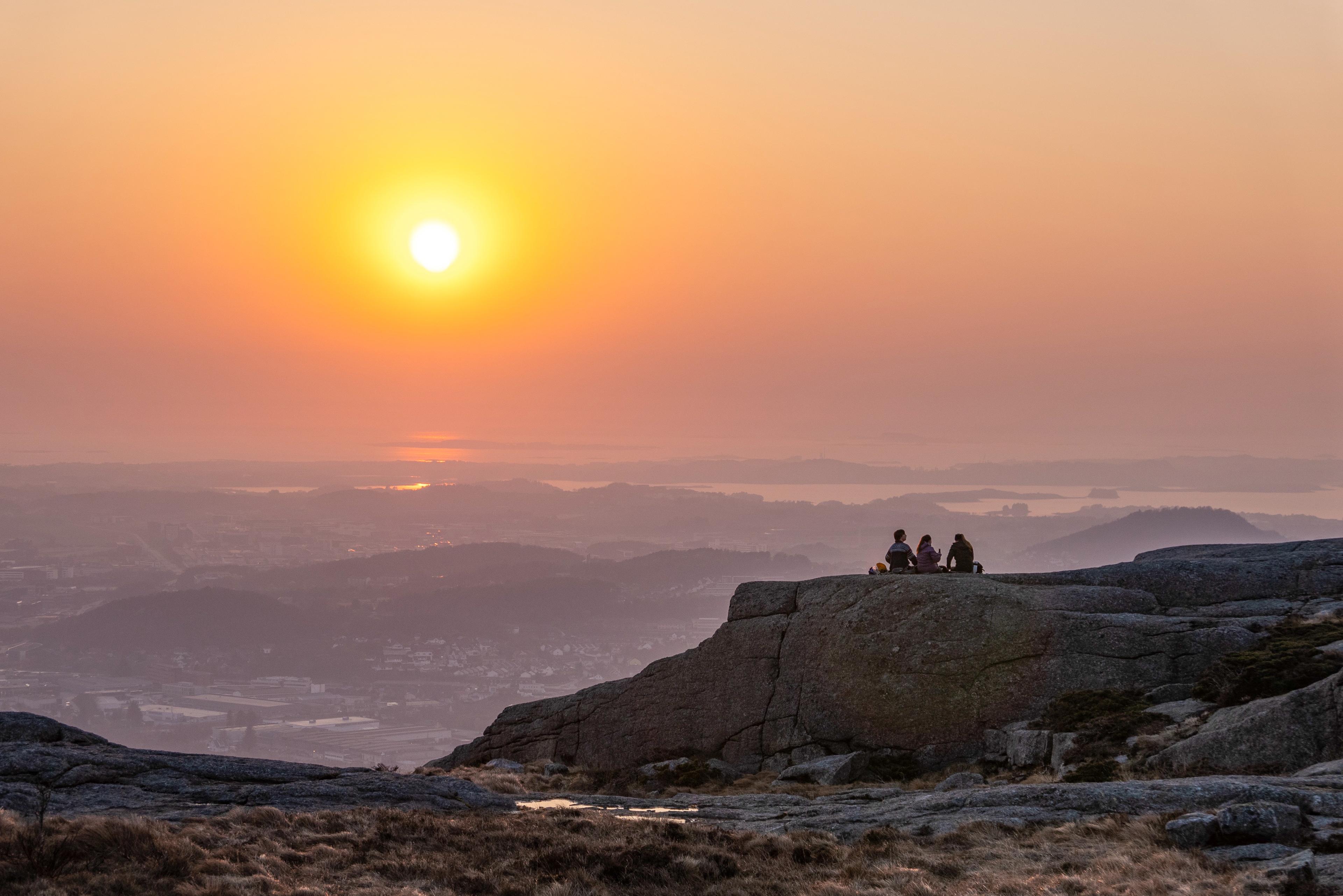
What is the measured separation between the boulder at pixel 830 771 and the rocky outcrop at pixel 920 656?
2046 millimetres

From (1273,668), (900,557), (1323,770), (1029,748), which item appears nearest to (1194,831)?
(1323,770)

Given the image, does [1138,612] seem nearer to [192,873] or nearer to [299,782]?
[299,782]

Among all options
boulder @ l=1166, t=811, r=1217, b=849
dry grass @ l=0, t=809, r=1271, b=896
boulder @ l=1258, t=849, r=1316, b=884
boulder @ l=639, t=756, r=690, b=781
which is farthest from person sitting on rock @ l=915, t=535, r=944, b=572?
boulder @ l=1258, t=849, r=1316, b=884

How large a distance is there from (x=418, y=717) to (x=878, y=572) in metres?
157

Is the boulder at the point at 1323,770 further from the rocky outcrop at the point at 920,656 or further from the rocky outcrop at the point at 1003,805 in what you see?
the rocky outcrop at the point at 920,656

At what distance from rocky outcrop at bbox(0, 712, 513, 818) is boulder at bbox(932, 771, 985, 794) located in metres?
10.7

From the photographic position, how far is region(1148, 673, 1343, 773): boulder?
21.6 meters

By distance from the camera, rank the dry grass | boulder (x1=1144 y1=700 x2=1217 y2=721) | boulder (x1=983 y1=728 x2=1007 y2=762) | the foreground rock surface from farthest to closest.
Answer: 1. boulder (x1=983 y1=728 x2=1007 y2=762)
2. boulder (x1=1144 y1=700 x2=1217 y2=721)
3. the foreground rock surface
4. the dry grass

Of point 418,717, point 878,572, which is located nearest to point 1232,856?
point 878,572

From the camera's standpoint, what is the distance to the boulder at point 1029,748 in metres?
26.7

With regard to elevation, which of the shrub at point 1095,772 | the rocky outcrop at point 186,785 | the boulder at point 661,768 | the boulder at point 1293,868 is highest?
the boulder at point 1293,868

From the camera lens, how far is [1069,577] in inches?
1412

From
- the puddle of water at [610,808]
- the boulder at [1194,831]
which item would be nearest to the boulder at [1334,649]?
the boulder at [1194,831]

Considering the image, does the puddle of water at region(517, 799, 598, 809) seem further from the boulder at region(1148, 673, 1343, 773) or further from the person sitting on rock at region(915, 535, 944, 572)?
the person sitting on rock at region(915, 535, 944, 572)
